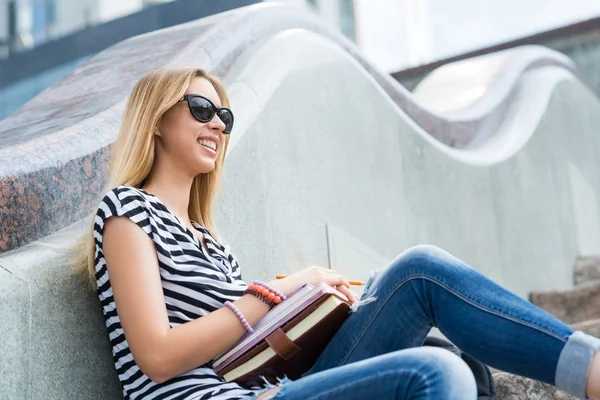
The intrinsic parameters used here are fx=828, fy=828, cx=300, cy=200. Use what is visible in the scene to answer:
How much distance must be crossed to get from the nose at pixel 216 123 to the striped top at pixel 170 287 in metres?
0.35

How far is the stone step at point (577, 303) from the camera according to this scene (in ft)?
16.8

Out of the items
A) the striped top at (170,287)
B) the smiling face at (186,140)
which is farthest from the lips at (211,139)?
the striped top at (170,287)

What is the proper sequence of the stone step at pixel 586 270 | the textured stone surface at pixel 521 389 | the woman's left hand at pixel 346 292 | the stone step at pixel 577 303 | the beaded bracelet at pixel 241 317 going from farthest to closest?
the stone step at pixel 586 270, the stone step at pixel 577 303, the textured stone surface at pixel 521 389, the woman's left hand at pixel 346 292, the beaded bracelet at pixel 241 317

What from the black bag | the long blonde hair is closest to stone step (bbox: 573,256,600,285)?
the black bag

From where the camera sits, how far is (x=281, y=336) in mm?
2225

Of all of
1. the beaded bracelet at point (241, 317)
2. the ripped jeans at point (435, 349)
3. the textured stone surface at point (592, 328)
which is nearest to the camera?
the ripped jeans at point (435, 349)

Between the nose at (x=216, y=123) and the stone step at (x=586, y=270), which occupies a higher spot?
the nose at (x=216, y=123)

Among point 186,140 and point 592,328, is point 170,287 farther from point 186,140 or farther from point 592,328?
point 592,328

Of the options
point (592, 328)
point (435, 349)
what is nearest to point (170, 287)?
point (435, 349)

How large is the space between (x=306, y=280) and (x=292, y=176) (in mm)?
1560

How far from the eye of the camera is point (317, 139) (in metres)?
4.18

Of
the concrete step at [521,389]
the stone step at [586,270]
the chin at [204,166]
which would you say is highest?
the chin at [204,166]

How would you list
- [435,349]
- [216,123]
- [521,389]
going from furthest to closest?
A: [521,389] → [216,123] → [435,349]

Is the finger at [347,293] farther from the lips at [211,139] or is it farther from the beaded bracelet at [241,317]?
the lips at [211,139]
